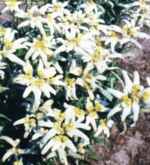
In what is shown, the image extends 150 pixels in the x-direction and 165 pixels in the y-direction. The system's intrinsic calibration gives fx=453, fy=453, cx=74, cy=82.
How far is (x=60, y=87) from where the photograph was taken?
346cm

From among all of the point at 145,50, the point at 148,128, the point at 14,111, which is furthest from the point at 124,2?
the point at 14,111

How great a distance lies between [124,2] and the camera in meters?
5.43

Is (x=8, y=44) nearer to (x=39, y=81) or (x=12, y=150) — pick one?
A: (x=39, y=81)

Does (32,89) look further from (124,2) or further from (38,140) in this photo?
(124,2)

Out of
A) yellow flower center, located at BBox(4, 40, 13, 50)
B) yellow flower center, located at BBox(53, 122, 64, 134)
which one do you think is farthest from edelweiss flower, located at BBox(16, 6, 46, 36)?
yellow flower center, located at BBox(53, 122, 64, 134)

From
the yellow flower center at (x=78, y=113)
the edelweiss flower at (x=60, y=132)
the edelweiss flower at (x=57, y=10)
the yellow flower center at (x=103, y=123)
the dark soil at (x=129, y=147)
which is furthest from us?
the dark soil at (x=129, y=147)

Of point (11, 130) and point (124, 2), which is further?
point (124, 2)

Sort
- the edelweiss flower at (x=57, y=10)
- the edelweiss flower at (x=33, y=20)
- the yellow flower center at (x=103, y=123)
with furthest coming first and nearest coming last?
1. the edelweiss flower at (x=57, y=10)
2. the edelweiss flower at (x=33, y=20)
3. the yellow flower center at (x=103, y=123)

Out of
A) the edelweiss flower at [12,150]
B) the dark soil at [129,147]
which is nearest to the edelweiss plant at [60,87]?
the edelweiss flower at [12,150]

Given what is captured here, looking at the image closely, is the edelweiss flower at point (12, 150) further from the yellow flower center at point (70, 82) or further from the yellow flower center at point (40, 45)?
the yellow flower center at point (40, 45)

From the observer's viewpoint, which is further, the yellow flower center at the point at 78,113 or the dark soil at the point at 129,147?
the dark soil at the point at 129,147

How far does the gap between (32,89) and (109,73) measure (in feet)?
3.10

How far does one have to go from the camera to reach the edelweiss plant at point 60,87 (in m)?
3.20

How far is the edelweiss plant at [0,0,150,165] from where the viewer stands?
3203 millimetres
